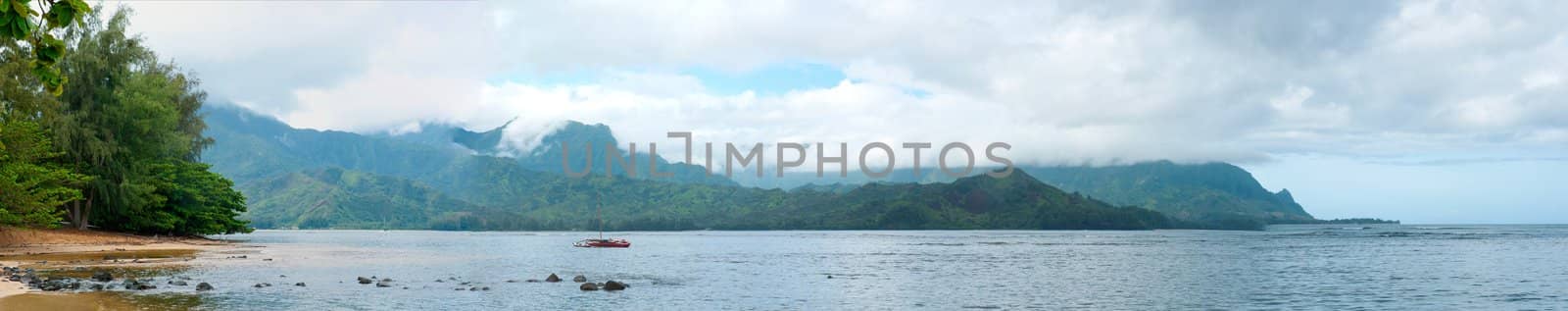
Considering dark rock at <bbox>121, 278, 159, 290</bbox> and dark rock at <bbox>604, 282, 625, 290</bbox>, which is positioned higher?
dark rock at <bbox>121, 278, 159, 290</bbox>

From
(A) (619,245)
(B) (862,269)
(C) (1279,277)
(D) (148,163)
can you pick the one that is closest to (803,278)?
(B) (862,269)

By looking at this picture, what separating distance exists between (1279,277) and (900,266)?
31293mm

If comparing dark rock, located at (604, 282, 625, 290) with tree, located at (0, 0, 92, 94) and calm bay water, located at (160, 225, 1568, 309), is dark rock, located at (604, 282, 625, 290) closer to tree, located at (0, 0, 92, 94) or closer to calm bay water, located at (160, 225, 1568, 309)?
calm bay water, located at (160, 225, 1568, 309)

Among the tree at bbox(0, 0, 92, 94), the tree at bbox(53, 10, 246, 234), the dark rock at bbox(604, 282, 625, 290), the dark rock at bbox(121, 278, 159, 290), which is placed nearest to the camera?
the tree at bbox(0, 0, 92, 94)

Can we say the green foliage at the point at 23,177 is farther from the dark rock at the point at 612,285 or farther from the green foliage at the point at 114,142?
the dark rock at the point at 612,285

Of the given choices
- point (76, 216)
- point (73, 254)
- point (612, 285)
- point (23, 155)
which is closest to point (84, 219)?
point (76, 216)

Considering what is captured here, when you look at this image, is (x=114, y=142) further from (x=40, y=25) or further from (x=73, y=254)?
(x=40, y=25)

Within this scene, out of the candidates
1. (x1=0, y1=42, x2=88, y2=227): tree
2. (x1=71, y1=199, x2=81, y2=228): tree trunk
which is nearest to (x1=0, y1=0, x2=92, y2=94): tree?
(x1=0, y1=42, x2=88, y2=227): tree

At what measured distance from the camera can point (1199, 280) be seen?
243ft

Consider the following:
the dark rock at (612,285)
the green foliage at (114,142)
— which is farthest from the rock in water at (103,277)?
the green foliage at (114,142)

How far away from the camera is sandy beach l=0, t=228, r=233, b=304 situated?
36.4m

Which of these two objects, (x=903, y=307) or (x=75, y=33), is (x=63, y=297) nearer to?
(x=903, y=307)

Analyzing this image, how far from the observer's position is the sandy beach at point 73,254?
36438 millimetres

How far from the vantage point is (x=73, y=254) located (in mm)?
72812
